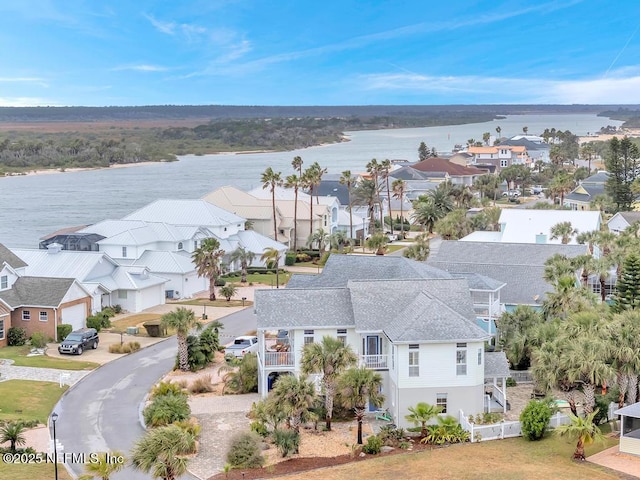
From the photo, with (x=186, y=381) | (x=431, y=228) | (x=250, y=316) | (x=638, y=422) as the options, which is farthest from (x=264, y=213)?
(x=638, y=422)

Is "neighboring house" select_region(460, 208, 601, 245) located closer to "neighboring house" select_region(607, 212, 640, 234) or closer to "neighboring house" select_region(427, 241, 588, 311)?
"neighboring house" select_region(427, 241, 588, 311)

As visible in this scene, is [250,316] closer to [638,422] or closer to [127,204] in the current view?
[638,422]

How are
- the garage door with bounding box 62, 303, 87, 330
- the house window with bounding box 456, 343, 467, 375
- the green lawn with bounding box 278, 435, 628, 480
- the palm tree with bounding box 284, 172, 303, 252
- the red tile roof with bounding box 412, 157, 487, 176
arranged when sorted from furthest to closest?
the red tile roof with bounding box 412, 157, 487, 176, the palm tree with bounding box 284, 172, 303, 252, the garage door with bounding box 62, 303, 87, 330, the house window with bounding box 456, 343, 467, 375, the green lawn with bounding box 278, 435, 628, 480

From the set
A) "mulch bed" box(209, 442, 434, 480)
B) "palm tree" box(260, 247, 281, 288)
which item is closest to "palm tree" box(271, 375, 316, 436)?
"mulch bed" box(209, 442, 434, 480)

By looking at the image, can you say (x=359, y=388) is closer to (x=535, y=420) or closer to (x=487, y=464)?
(x=487, y=464)

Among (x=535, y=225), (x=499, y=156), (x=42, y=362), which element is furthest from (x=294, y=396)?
(x=499, y=156)

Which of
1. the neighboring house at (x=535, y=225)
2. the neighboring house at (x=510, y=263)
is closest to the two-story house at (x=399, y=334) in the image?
the neighboring house at (x=510, y=263)
